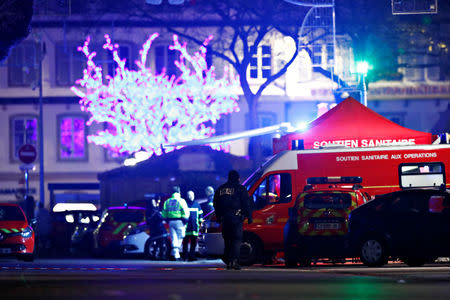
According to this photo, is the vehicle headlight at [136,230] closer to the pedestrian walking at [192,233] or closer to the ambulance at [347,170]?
the pedestrian walking at [192,233]

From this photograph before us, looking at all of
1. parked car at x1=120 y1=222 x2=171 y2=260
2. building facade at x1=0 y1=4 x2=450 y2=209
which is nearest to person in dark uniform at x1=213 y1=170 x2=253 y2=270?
parked car at x1=120 y1=222 x2=171 y2=260

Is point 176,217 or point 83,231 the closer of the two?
point 176,217

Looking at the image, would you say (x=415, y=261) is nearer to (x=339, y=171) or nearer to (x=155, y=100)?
(x=339, y=171)

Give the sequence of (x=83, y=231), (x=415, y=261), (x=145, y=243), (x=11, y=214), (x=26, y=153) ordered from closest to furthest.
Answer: (x=415, y=261) → (x=11, y=214) → (x=145, y=243) → (x=83, y=231) → (x=26, y=153)

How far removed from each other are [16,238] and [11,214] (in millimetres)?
919

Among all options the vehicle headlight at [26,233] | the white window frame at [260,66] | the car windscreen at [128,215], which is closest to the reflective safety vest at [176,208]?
the car windscreen at [128,215]

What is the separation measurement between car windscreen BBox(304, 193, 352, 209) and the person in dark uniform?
1.97 metres

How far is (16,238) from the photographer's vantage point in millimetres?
24406

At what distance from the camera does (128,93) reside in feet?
155

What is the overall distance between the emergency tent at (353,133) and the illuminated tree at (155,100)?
68.1ft

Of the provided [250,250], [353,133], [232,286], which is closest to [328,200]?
[250,250]

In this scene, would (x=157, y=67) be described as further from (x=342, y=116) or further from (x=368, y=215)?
(x=368, y=215)

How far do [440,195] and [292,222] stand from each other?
2.70 meters

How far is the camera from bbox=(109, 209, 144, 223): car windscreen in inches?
1065
